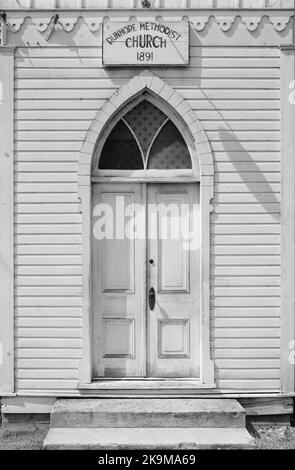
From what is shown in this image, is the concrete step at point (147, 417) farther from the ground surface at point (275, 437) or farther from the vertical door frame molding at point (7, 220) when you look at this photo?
the vertical door frame molding at point (7, 220)

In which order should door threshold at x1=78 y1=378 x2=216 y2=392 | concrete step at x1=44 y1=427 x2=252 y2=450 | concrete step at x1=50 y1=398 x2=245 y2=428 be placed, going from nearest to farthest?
1. concrete step at x1=44 y1=427 x2=252 y2=450
2. concrete step at x1=50 y1=398 x2=245 y2=428
3. door threshold at x1=78 y1=378 x2=216 y2=392

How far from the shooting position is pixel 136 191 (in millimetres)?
8484

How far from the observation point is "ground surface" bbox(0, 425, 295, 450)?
7.87 m

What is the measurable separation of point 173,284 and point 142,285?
35 centimetres

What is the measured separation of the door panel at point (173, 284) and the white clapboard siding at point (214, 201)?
0.94 ft

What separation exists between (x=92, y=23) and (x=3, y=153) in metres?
1.71

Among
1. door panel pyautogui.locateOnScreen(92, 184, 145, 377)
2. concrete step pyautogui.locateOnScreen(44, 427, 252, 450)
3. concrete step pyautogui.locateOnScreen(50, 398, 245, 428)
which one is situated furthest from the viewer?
door panel pyautogui.locateOnScreen(92, 184, 145, 377)

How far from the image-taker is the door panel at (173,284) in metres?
8.46

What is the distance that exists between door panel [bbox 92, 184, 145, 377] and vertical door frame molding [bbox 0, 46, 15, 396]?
3.01ft

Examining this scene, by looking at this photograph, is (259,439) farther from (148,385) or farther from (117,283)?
(117,283)

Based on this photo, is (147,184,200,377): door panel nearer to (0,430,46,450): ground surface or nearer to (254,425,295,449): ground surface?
(254,425,295,449): ground surface

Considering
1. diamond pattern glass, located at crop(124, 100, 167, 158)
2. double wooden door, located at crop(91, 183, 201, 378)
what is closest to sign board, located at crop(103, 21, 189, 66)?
diamond pattern glass, located at crop(124, 100, 167, 158)

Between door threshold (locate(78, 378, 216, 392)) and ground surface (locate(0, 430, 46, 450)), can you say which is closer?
ground surface (locate(0, 430, 46, 450))

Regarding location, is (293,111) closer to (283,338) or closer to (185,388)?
(283,338)
